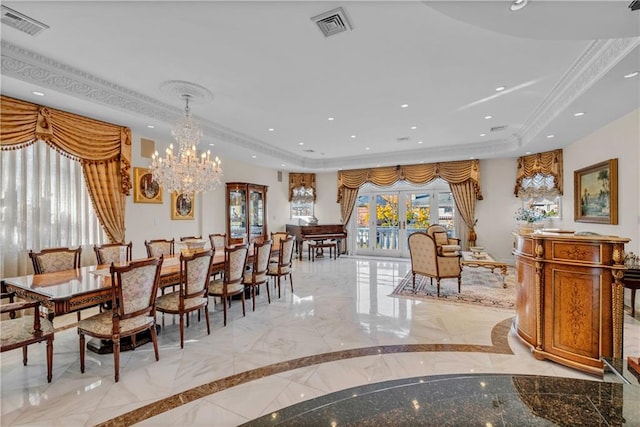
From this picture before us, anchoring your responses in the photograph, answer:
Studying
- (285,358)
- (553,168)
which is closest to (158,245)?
(285,358)

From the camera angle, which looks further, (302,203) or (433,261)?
(302,203)

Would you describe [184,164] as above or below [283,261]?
above

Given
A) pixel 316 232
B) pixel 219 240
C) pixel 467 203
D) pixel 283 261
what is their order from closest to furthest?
pixel 283 261 < pixel 219 240 < pixel 467 203 < pixel 316 232

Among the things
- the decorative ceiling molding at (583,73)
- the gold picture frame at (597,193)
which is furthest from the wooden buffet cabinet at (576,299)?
the gold picture frame at (597,193)

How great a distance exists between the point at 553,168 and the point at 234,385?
7462mm

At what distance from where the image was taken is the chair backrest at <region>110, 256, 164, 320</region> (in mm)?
2406

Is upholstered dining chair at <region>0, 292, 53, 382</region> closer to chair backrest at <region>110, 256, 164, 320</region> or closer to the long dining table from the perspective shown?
the long dining table

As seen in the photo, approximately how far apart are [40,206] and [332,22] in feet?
14.4

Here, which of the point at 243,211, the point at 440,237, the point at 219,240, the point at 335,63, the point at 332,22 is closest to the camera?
the point at 332,22

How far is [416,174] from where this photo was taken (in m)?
8.17

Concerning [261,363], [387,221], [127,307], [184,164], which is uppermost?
[184,164]

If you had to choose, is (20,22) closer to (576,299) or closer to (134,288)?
(134,288)

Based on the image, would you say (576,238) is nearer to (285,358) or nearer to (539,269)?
(539,269)

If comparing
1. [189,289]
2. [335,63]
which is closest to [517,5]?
[335,63]
